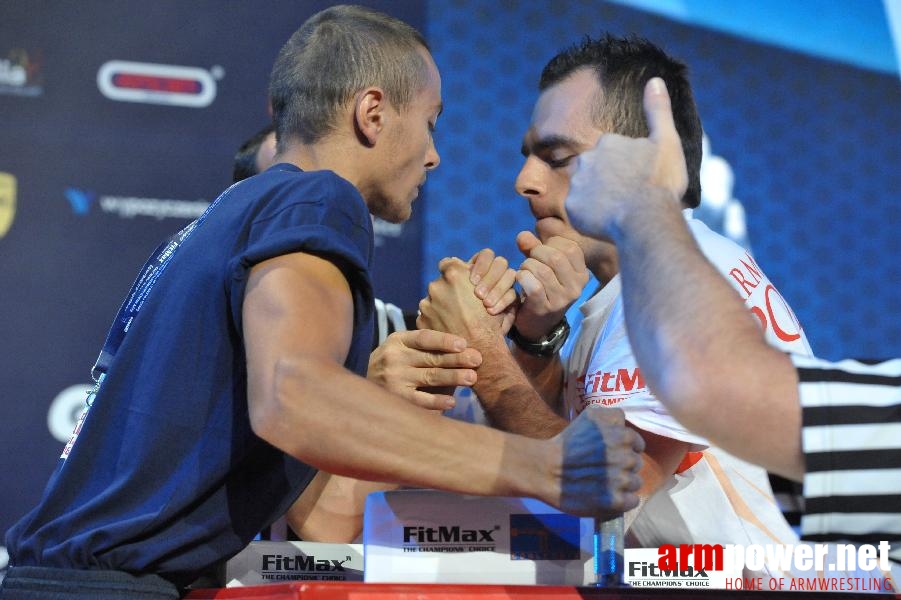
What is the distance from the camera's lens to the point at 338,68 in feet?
4.73

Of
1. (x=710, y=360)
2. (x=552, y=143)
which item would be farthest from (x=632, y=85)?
(x=710, y=360)

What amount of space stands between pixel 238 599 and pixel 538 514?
0.32m

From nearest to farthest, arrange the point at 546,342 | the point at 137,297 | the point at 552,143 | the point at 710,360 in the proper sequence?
the point at 710,360 → the point at 137,297 → the point at 546,342 → the point at 552,143

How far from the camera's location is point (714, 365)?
733 mm

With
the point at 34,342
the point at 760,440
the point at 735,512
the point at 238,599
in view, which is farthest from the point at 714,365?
the point at 34,342

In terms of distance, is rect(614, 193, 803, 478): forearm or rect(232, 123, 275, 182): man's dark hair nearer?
rect(614, 193, 803, 478): forearm

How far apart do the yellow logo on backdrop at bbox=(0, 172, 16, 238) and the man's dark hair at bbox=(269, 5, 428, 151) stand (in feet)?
4.08

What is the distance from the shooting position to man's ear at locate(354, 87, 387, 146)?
142 centimetres

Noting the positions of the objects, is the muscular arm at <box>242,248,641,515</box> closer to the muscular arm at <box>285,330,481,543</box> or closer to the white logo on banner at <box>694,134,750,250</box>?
the muscular arm at <box>285,330,481,543</box>

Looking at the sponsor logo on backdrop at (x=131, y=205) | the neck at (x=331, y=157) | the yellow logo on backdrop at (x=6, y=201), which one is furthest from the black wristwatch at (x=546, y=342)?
the yellow logo on backdrop at (x=6, y=201)

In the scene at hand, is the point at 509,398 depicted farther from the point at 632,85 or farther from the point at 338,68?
the point at 632,85

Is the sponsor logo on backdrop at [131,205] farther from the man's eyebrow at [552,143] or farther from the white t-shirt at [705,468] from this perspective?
the white t-shirt at [705,468]

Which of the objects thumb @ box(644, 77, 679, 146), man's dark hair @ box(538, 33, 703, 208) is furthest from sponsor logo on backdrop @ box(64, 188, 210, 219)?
thumb @ box(644, 77, 679, 146)

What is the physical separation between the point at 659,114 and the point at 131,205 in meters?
1.85
